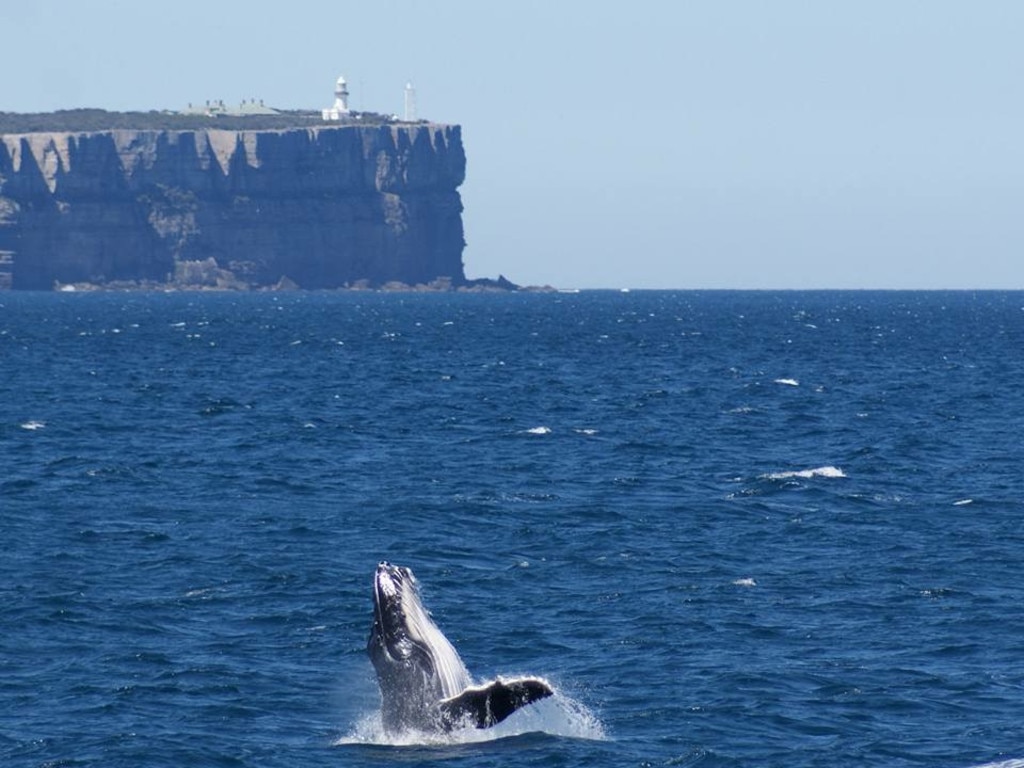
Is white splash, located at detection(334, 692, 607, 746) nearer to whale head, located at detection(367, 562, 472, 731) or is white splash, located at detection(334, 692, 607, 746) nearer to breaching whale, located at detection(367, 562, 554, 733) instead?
breaching whale, located at detection(367, 562, 554, 733)

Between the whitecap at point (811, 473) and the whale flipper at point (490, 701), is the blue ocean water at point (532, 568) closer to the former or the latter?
the whitecap at point (811, 473)

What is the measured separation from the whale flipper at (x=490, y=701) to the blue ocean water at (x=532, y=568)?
0.46 m

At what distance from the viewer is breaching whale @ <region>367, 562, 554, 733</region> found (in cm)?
2012

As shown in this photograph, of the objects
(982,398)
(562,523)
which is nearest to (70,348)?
(982,398)

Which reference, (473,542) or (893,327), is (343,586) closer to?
(473,542)

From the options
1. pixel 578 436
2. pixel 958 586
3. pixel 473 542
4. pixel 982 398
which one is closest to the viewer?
pixel 958 586

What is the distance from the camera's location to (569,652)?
26828 millimetres

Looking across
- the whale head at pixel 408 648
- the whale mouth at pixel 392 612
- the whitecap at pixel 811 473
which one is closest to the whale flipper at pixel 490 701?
the whale head at pixel 408 648

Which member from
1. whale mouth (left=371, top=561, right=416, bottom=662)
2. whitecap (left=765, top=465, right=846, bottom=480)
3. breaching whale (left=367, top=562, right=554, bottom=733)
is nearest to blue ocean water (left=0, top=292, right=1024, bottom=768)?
whitecap (left=765, top=465, right=846, bottom=480)

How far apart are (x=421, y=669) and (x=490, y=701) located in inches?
32.3

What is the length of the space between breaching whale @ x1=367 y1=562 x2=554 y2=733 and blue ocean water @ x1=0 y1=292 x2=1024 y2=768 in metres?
0.60

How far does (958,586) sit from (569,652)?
7991 mm

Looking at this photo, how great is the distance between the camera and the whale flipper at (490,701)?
19516mm

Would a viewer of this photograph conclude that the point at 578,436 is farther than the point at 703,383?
No
